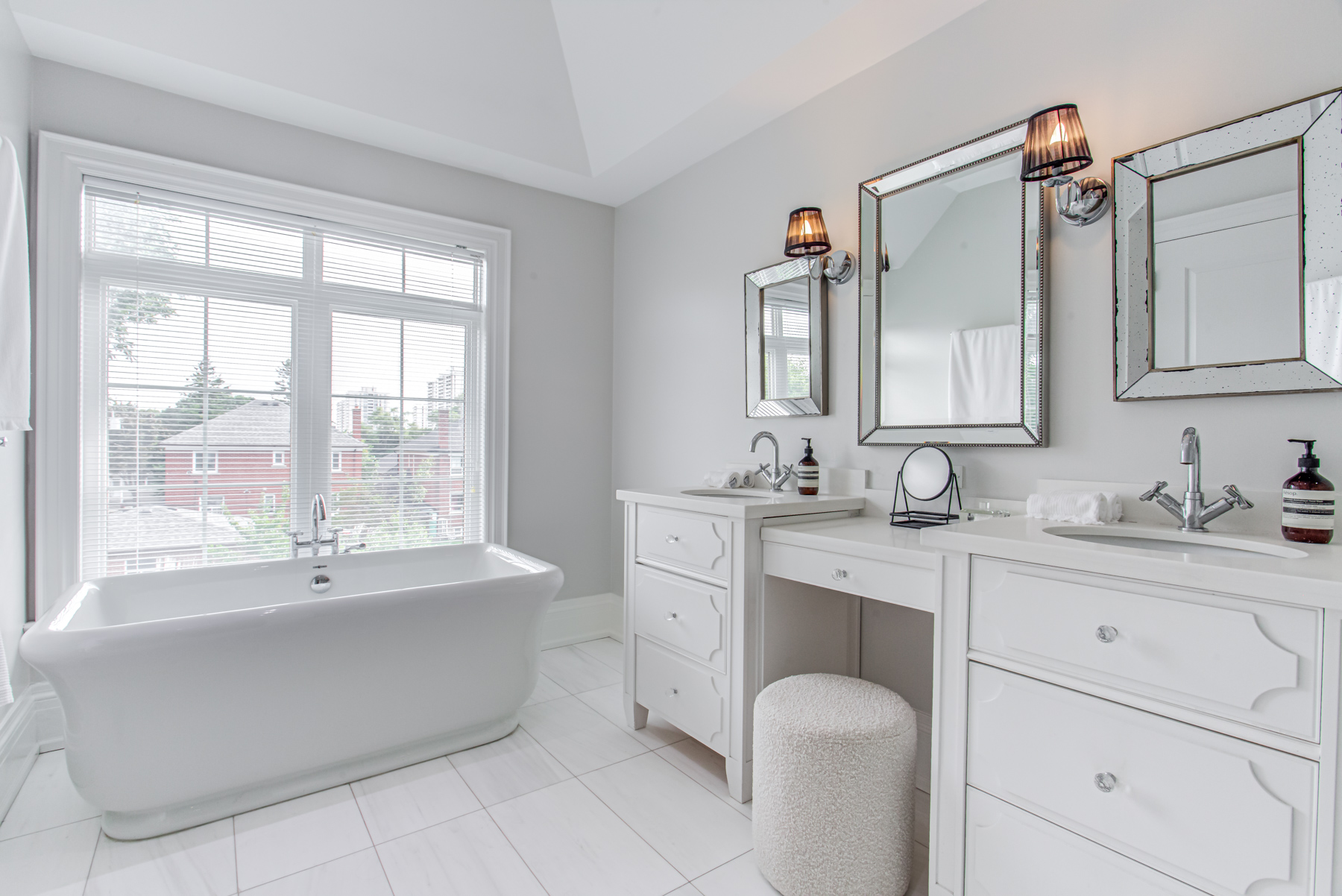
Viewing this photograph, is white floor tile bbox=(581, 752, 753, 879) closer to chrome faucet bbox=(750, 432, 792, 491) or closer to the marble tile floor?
the marble tile floor

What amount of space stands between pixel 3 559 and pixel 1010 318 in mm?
3096

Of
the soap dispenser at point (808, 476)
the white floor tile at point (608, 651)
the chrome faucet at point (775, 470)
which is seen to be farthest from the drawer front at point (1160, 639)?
the white floor tile at point (608, 651)

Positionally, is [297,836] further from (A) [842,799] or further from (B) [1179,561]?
(B) [1179,561]

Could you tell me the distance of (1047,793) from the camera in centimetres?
119

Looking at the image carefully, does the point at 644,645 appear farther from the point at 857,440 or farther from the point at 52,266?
the point at 52,266

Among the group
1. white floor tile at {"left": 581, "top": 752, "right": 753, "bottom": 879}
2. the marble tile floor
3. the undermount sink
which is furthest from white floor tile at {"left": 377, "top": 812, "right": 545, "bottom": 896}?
the undermount sink

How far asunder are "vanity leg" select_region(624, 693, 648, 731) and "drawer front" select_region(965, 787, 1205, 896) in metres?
1.31

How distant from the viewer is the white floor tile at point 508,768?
200 centimetres

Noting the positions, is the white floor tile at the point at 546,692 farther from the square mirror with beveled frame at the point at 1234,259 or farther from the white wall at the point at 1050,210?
the square mirror with beveled frame at the point at 1234,259

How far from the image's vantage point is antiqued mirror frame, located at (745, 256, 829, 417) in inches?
92.7

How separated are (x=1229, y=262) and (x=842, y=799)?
1.48 meters

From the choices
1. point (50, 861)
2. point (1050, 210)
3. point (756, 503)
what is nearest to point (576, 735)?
point (756, 503)

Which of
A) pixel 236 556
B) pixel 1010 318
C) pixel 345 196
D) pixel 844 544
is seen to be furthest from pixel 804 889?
pixel 345 196

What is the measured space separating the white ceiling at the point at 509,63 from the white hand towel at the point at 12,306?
0.80 m
